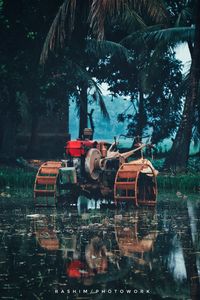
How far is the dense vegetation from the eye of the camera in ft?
90.0

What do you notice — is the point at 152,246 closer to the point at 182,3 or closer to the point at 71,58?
the point at 71,58

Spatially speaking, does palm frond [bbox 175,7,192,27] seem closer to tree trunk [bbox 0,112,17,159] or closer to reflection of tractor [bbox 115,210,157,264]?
tree trunk [bbox 0,112,17,159]

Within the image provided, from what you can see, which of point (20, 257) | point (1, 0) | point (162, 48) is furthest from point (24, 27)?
point (20, 257)

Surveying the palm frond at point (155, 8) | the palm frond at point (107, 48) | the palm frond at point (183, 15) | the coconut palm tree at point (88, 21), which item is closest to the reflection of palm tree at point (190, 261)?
the coconut palm tree at point (88, 21)

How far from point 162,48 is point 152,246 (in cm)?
2322

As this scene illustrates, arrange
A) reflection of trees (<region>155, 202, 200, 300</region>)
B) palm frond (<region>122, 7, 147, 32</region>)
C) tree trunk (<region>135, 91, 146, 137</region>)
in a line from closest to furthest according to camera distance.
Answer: reflection of trees (<region>155, 202, 200, 300</region>), palm frond (<region>122, 7, 147, 32</region>), tree trunk (<region>135, 91, 146, 137</region>)

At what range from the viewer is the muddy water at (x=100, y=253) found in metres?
7.95

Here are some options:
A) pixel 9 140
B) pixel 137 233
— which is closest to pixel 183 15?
pixel 9 140

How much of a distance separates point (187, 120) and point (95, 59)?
14.4m

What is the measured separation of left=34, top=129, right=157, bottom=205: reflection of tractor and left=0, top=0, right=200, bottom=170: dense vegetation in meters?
5.06

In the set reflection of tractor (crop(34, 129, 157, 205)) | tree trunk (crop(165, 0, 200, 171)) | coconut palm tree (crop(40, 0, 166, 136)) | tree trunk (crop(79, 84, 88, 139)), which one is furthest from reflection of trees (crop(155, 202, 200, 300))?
tree trunk (crop(79, 84, 88, 139))

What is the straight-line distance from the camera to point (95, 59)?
42844mm

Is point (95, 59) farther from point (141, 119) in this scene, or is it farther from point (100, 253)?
point (100, 253)

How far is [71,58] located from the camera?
33000mm
